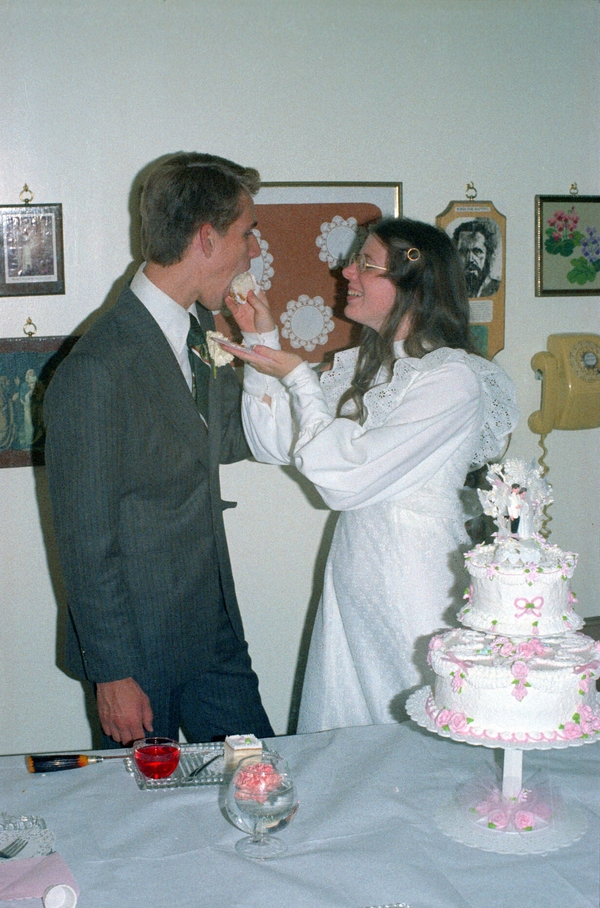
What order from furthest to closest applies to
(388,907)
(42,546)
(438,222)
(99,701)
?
1. (438,222)
2. (42,546)
3. (99,701)
4. (388,907)

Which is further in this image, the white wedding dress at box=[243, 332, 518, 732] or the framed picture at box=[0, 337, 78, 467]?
the framed picture at box=[0, 337, 78, 467]

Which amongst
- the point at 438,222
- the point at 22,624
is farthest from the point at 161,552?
the point at 438,222

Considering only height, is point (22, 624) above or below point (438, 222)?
below

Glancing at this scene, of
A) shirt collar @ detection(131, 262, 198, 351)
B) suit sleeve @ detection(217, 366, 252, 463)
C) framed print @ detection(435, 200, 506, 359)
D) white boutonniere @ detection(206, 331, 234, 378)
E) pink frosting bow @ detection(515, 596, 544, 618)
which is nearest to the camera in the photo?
pink frosting bow @ detection(515, 596, 544, 618)

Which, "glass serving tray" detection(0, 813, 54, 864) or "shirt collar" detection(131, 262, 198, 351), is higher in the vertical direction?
"shirt collar" detection(131, 262, 198, 351)

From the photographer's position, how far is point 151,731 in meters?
2.13

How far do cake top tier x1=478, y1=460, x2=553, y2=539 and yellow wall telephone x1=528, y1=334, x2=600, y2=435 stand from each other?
1.76 m

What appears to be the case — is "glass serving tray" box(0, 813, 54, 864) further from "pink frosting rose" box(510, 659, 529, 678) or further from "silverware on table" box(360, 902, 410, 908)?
"pink frosting rose" box(510, 659, 529, 678)

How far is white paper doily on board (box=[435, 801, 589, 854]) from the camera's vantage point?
1379 millimetres

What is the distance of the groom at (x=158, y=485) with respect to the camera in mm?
2010

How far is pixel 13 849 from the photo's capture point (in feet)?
4.52

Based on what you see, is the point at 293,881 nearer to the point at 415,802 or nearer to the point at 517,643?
the point at 415,802

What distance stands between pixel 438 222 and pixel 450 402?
1182 mm

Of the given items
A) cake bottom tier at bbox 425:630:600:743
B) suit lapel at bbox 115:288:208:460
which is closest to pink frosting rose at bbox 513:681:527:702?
cake bottom tier at bbox 425:630:600:743
